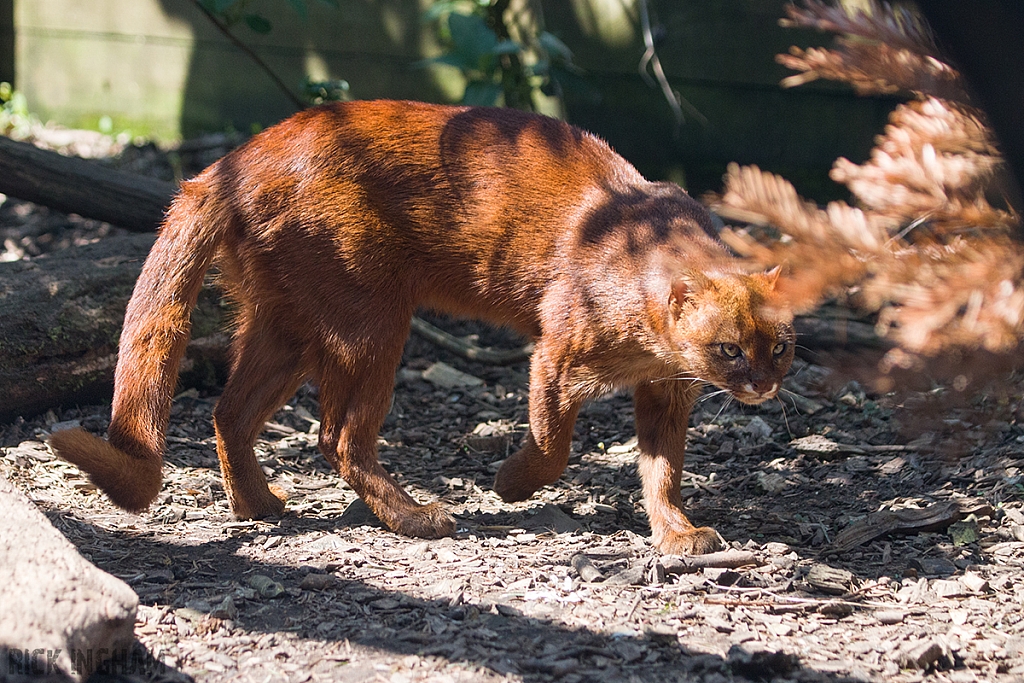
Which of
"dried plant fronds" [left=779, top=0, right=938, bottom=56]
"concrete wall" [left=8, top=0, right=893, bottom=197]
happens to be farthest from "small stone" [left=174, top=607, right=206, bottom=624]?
"concrete wall" [left=8, top=0, right=893, bottom=197]

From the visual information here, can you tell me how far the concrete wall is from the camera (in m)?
7.28

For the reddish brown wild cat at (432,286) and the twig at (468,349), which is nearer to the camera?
the reddish brown wild cat at (432,286)

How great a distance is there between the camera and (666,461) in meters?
3.97

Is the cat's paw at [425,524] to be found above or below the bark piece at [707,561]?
below

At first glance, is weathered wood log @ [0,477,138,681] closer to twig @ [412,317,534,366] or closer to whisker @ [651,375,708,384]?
whisker @ [651,375,708,384]

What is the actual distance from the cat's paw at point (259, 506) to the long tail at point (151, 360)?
1.62 feet

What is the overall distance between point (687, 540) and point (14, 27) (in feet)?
26.8

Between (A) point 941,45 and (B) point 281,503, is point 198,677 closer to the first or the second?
(B) point 281,503

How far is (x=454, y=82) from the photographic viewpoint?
802cm

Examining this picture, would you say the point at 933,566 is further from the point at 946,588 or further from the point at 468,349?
the point at 468,349

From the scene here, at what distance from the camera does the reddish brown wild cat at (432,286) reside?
374 cm

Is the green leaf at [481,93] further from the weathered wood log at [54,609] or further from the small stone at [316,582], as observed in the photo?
the weathered wood log at [54,609]

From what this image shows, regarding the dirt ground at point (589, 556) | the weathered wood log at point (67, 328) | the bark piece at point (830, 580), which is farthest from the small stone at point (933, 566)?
the weathered wood log at point (67, 328)

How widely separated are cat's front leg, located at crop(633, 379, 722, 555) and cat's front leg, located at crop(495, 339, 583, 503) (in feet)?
1.09
